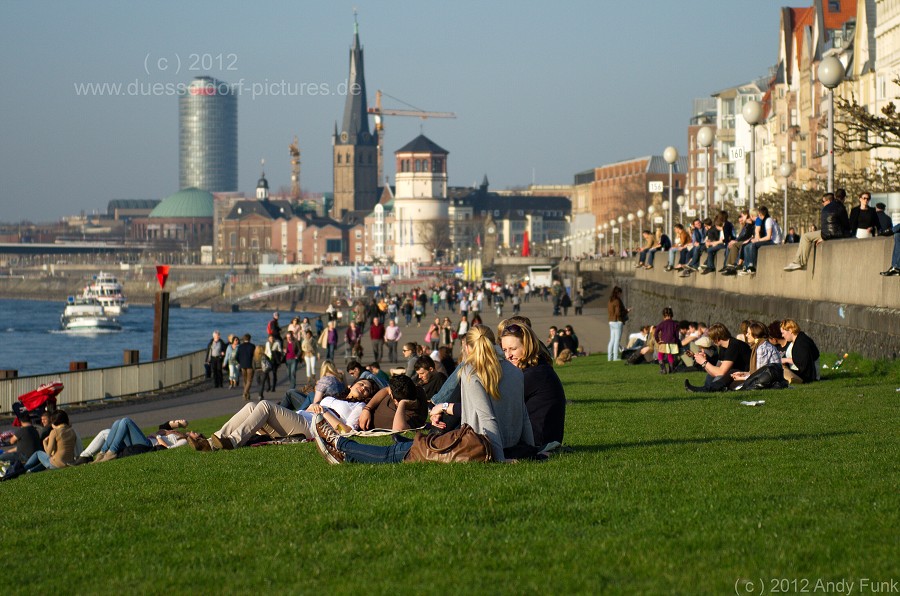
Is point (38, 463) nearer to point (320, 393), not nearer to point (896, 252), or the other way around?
point (320, 393)

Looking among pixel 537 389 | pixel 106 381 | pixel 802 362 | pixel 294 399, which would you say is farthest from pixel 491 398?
pixel 106 381

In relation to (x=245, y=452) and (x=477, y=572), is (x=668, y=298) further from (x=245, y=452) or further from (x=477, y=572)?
(x=477, y=572)

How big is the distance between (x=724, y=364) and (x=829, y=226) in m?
4.38

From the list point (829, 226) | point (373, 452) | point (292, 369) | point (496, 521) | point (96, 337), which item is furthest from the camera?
point (96, 337)

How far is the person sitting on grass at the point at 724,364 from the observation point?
52.4ft

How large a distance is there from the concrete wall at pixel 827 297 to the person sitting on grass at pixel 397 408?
18.7ft

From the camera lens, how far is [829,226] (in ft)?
63.8

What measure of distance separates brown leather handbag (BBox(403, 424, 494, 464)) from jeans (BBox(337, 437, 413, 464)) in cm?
10

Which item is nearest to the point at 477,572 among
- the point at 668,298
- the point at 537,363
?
the point at 537,363

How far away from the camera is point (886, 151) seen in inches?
1916

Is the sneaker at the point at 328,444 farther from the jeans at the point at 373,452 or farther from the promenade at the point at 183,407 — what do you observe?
the promenade at the point at 183,407

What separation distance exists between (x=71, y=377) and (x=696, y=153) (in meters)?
99.4

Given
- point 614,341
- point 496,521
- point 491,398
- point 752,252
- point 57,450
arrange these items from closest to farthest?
point 496,521
point 491,398
point 57,450
point 752,252
point 614,341

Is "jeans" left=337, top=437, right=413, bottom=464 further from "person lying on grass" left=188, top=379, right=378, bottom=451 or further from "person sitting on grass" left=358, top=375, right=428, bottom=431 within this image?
"person sitting on grass" left=358, top=375, right=428, bottom=431
